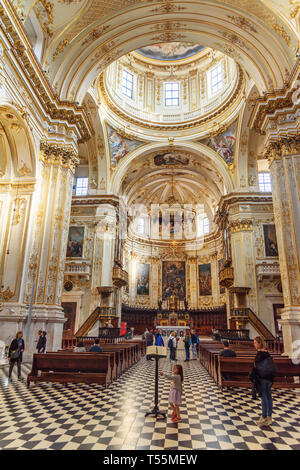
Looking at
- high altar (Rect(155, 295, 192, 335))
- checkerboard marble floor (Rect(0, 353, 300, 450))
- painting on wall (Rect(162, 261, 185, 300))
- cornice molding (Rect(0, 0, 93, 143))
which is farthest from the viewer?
painting on wall (Rect(162, 261, 185, 300))

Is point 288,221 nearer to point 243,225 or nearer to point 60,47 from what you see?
point 243,225

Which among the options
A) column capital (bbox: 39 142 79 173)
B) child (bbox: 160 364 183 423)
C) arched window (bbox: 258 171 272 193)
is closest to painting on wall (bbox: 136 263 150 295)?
arched window (bbox: 258 171 272 193)

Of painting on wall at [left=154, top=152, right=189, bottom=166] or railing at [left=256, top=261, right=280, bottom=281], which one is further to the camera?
painting on wall at [left=154, top=152, right=189, bottom=166]

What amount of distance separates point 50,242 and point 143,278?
20.5 metres

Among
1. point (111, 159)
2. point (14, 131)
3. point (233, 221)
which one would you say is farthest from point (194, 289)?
point (14, 131)

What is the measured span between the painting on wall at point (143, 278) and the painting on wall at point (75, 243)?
11.1 meters

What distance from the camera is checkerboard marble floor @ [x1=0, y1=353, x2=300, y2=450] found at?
160 inches

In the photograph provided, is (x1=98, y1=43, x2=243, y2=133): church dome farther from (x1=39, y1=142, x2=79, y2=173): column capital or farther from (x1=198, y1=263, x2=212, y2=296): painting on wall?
(x1=198, y1=263, x2=212, y2=296): painting on wall

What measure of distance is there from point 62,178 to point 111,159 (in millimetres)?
10204

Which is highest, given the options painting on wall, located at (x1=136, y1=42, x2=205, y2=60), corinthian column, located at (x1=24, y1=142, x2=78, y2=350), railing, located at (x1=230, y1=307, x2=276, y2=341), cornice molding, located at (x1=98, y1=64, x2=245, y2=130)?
painting on wall, located at (x1=136, y1=42, x2=205, y2=60)

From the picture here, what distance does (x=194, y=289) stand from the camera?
30.4 m

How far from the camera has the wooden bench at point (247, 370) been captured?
691 centimetres

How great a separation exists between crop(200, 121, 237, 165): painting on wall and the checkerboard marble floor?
1707cm
